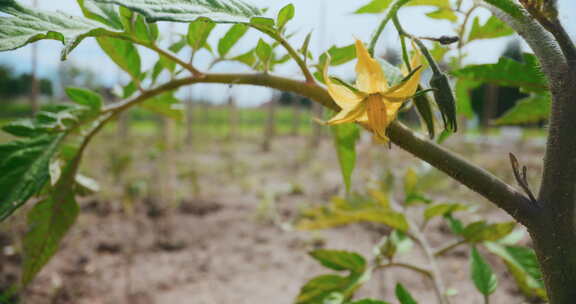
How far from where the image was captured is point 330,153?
33.9 feet

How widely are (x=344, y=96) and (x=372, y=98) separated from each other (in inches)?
1.2

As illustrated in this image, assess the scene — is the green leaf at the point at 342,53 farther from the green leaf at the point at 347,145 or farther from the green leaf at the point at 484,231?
the green leaf at the point at 484,231

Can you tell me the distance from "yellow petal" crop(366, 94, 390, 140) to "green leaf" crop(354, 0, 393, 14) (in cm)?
17

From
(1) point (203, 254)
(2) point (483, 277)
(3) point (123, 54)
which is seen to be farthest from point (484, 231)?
(1) point (203, 254)

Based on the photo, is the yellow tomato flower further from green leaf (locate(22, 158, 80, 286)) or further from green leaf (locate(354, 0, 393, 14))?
green leaf (locate(22, 158, 80, 286))

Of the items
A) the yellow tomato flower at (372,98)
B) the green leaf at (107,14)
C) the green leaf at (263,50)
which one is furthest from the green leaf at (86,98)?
the yellow tomato flower at (372,98)

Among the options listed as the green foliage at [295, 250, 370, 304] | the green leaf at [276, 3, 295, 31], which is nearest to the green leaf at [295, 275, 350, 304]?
the green foliage at [295, 250, 370, 304]

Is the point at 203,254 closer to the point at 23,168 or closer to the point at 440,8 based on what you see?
the point at 23,168

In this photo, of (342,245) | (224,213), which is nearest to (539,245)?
(342,245)

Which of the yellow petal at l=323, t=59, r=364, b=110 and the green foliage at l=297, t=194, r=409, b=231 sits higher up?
the yellow petal at l=323, t=59, r=364, b=110

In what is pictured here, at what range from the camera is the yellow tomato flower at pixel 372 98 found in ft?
1.33

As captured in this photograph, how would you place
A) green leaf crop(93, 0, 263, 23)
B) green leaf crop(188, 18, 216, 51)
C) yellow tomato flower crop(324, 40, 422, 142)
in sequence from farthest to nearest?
1. green leaf crop(188, 18, 216, 51)
2. yellow tomato flower crop(324, 40, 422, 142)
3. green leaf crop(93, 0, 263, 23)

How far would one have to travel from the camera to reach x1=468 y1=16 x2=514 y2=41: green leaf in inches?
23.7

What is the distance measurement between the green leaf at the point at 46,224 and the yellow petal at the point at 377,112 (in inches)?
19.4
